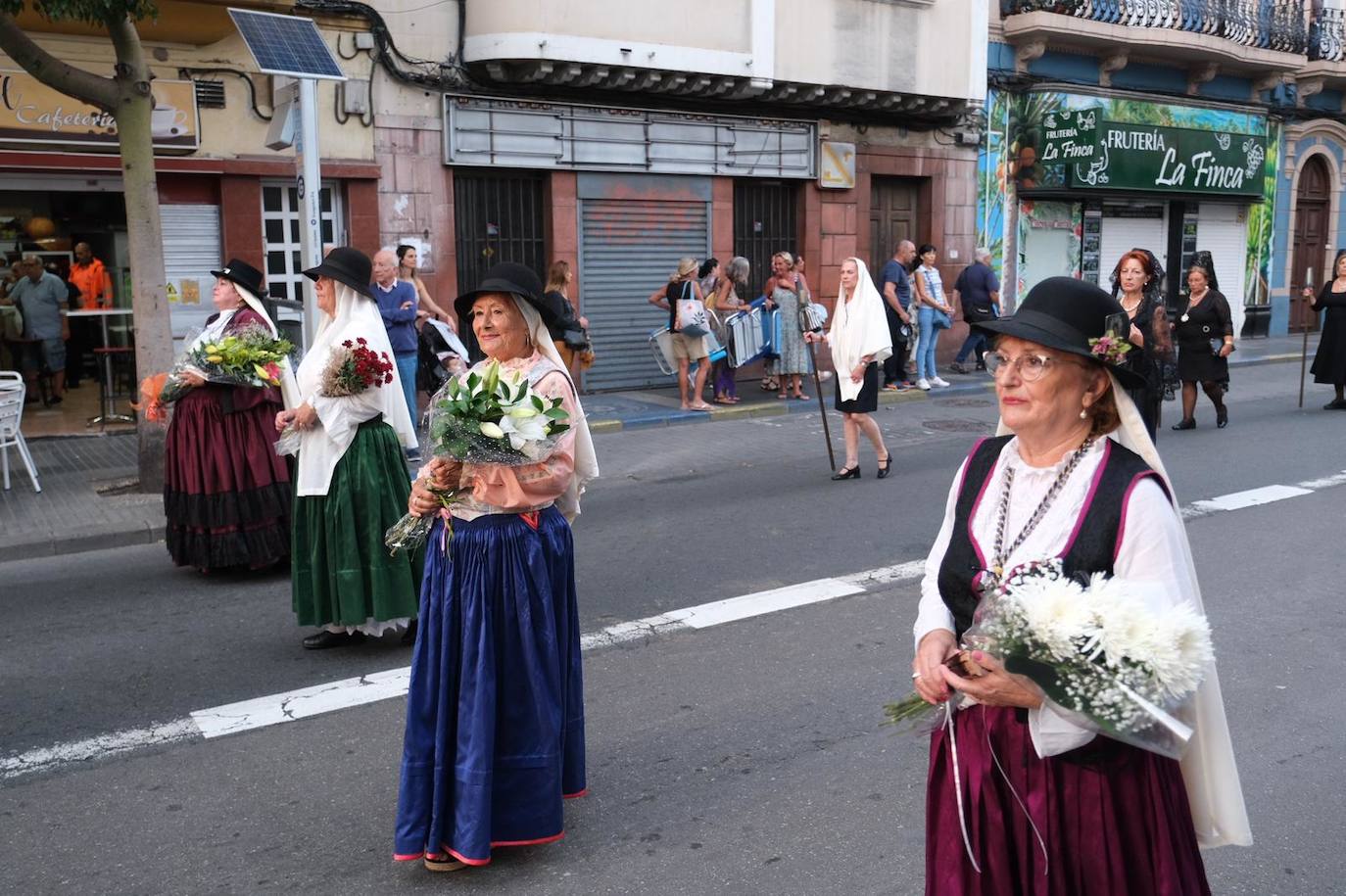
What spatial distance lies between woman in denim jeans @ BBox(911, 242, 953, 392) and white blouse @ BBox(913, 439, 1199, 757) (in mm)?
14467

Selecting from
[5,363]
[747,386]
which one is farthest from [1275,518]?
[5,363]

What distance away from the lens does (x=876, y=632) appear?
253 inches

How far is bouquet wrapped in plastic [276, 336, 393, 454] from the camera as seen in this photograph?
5805 mm

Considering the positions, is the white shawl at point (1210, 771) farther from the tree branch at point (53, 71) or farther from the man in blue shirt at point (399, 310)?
the man in blue shirt at point (399, 310)

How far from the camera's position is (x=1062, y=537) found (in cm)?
261

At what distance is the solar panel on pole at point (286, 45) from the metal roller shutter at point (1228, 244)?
1851 cm

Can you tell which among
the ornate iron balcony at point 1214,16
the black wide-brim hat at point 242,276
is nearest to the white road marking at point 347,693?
the black wide-brim hat at point 242,276

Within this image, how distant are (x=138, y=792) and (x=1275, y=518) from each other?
774 cm

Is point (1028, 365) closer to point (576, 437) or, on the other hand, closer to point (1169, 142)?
point (576, 437)

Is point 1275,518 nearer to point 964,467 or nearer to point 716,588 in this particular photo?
Result: point 716,588

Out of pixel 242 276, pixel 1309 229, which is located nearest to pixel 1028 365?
pixel 242 276

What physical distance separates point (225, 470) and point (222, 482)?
7 centimetres

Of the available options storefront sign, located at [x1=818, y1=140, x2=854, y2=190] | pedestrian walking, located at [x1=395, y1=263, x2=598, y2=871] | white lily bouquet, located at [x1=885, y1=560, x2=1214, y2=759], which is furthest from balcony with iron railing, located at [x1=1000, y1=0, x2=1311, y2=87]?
white lily bouquet, located at [x1=885, y1=560, x2=1214, y2=759]

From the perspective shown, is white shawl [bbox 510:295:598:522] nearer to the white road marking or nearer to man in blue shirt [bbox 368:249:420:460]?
the white road marking
